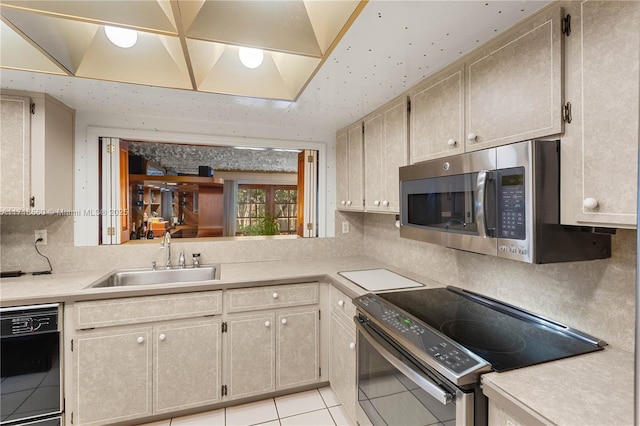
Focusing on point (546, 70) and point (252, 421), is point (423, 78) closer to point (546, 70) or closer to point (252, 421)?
point (546, 70)

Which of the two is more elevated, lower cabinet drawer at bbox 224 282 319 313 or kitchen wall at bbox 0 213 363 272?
kitchen wall at bbox 0 213 363 272

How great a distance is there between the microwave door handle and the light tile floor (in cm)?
154

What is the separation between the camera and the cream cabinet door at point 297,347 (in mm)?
2160

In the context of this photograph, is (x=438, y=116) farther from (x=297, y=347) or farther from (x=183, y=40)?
(x=297, y=347)

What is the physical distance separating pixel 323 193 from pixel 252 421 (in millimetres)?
1908

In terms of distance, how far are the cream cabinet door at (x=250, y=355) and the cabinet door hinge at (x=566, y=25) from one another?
2091 mm

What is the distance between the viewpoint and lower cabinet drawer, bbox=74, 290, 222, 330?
1.79 meters

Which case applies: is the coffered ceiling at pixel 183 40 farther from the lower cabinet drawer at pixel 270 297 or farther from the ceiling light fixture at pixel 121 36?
the lower cabinet drawer at pixel 270 297

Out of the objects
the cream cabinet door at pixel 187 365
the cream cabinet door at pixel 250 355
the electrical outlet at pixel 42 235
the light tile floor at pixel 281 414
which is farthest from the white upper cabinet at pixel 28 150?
the light tile floor at pixel 281 414

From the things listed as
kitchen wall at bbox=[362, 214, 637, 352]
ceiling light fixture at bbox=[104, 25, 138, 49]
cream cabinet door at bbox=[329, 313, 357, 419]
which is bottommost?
cream cabinet door at bbox=[329, 313, 357, 419]

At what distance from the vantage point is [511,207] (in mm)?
1104

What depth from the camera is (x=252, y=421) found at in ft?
6.42

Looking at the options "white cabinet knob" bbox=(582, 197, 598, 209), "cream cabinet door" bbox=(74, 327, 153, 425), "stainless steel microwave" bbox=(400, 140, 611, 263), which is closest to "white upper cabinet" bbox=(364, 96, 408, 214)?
"stainless steel microwave" bbox=(400, 140, 611, 263)

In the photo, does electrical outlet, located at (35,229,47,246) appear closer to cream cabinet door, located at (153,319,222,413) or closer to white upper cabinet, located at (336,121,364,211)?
cream cabinet door, located at (153,319,222,413)
